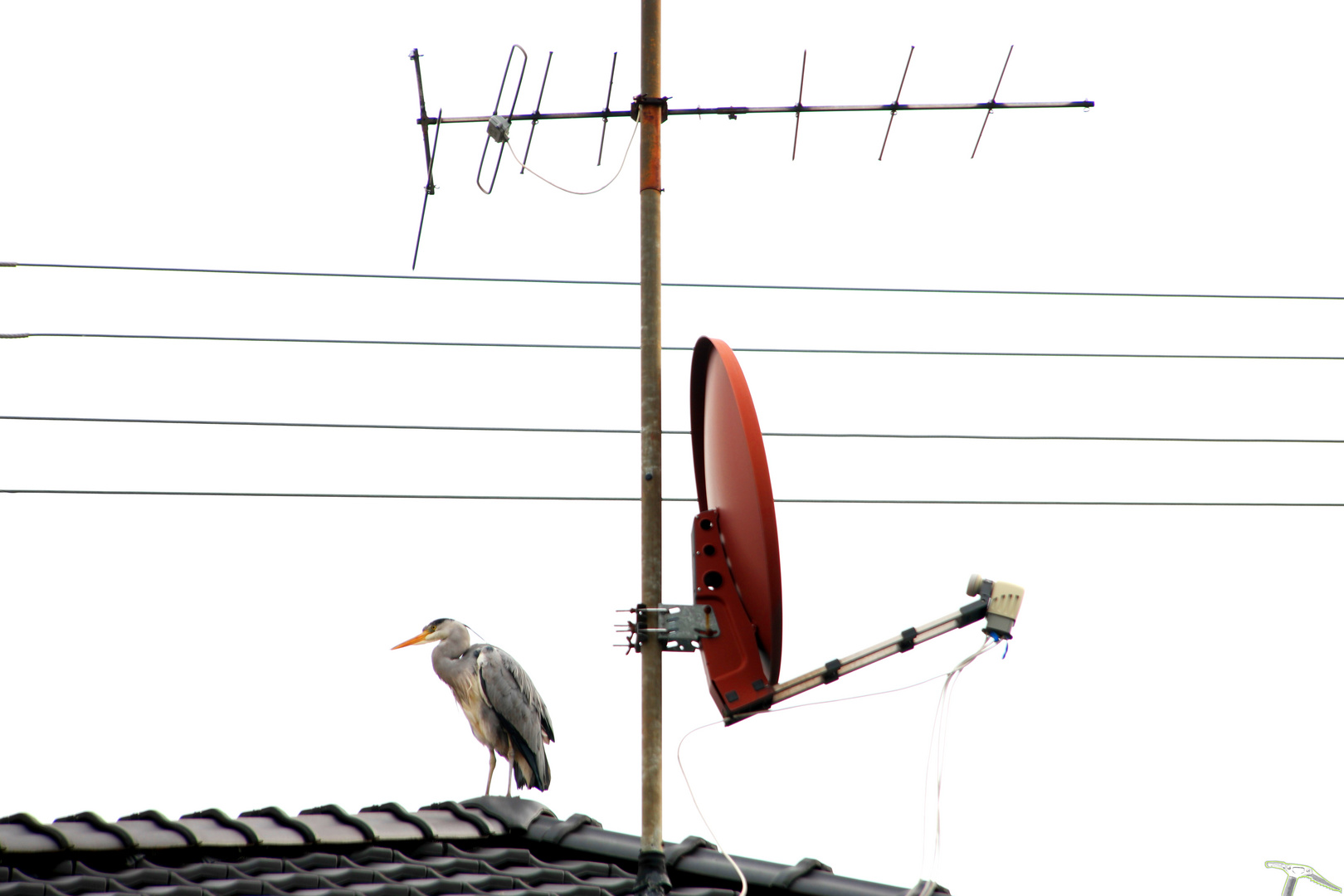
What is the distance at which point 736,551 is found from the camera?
231 inches

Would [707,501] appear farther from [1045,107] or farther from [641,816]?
[1045,107]

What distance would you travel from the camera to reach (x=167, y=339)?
30.7 ft

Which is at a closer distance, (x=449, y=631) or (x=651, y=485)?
(x=651, y=485)

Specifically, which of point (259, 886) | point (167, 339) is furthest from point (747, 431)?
point (167, 339)

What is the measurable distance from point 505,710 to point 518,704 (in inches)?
3.8

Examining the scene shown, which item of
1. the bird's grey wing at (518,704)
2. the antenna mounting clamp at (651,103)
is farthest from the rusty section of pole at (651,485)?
the bird's grey wing at (518,704)

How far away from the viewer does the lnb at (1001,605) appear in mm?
5703

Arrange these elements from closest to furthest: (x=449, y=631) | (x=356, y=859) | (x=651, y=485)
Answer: (x=651, y=485)
(x=356, y=859)
(x=449, y=631)

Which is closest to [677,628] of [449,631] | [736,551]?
[736,551]

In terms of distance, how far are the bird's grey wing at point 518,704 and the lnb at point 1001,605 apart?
418 centimetres

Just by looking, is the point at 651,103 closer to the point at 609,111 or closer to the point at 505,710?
the point at 609,111

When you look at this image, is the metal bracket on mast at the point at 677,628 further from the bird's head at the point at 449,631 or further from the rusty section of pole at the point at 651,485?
the bird's head at the point at 449,631

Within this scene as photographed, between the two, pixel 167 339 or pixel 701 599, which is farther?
pixel 167 339

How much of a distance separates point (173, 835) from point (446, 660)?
2.61 meters
